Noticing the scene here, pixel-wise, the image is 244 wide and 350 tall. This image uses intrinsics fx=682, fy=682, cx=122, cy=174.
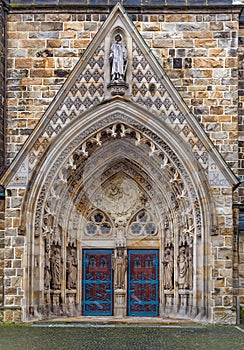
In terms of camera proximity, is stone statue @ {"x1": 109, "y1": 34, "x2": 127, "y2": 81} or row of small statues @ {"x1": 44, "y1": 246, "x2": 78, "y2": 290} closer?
stone statue @ {"x1": 109, "y1": 34, "x2": 127, "y2": 81}

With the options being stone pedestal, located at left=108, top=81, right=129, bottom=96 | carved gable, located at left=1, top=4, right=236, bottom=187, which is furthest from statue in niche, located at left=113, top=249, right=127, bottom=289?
stone pedestal, located at left=108, top=81, right=129, bottom=96

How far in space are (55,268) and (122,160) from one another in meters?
2.87

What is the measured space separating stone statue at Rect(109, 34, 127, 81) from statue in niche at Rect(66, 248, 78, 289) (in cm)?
406

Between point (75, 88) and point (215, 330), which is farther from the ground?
point (75, 88)

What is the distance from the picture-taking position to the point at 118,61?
14242 mm

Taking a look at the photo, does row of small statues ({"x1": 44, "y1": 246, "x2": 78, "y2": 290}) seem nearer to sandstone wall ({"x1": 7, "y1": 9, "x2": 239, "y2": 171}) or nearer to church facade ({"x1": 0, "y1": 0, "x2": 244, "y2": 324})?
church facade ({"x1": 0, "y1": 0, "x2": 244, "y2": 324})

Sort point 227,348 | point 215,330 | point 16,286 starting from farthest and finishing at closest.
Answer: point 16,286 < point 215,330 < point 227,348

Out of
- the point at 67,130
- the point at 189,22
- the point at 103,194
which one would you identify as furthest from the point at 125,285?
the point at 189,22

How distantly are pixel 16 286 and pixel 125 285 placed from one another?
2.66 meters

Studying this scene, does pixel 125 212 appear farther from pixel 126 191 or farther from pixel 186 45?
pixel 186 45

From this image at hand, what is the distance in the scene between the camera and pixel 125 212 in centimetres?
1582

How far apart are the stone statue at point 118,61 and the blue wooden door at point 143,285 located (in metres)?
4.13

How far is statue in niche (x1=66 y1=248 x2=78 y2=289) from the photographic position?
15.2 m

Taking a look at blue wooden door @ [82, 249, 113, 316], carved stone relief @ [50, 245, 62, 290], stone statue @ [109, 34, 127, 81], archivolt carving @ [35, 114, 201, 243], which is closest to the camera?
stone statue @ [109, 34, 127, 81]
